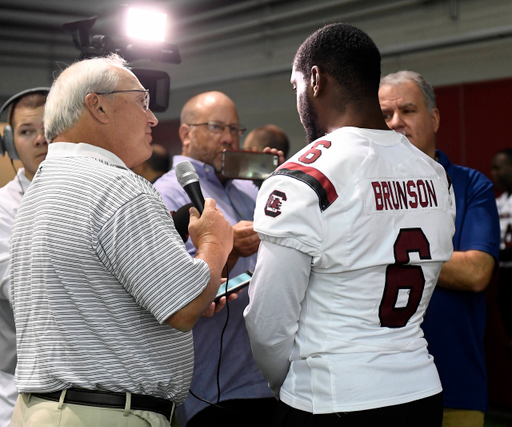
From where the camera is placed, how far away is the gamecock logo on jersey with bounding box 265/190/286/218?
1114 millimetres

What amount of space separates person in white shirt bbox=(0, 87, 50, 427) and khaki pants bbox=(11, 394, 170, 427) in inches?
22.6

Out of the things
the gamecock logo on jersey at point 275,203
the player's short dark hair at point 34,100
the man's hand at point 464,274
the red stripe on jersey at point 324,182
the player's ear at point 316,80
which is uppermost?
the player's short dark hair at point 34,100

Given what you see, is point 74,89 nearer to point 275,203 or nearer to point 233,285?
point 275,203

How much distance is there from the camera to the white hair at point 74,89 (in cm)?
129

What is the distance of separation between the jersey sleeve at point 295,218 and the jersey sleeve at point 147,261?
202 mm

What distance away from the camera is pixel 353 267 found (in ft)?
3.64

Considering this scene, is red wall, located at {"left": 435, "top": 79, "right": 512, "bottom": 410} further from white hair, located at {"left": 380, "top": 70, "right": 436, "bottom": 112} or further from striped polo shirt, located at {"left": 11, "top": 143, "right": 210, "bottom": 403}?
striped polo shirt, located at {"left": 11, "top": 143, "right": 210, "bottom": 403}

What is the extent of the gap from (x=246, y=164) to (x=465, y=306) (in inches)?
36.2

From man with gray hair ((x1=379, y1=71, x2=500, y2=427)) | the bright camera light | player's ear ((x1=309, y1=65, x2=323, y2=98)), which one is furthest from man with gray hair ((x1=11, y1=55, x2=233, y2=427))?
the bright camera light

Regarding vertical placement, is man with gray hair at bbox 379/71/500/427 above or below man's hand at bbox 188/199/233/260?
below

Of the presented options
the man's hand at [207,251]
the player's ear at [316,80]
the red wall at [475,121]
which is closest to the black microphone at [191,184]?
the man's hand at [207,251]

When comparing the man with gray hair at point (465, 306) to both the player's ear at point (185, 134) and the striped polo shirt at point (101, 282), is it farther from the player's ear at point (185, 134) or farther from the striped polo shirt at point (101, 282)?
the player's ear at point (185, 134)

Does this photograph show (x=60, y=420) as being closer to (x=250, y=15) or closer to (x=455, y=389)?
(x=455, y=389)

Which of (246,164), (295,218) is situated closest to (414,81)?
(246,164)
